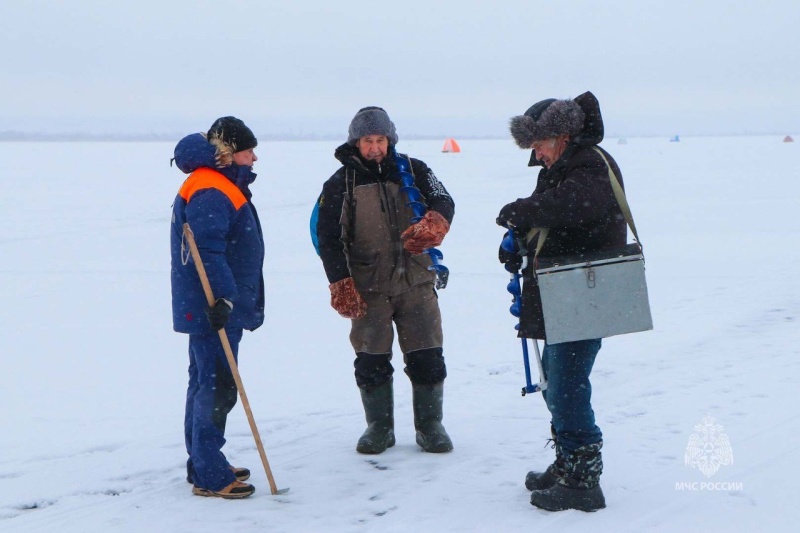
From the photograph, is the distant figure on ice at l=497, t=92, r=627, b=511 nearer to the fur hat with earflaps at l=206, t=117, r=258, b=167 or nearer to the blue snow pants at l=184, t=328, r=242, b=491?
the fur hat with earflaps at l=206, t=117, r=258, b=167

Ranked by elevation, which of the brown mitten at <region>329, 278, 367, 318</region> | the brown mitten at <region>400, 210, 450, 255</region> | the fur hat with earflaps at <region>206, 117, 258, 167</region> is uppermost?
the fur hat with earflaps at <region>206, 117, 258, 167</region>

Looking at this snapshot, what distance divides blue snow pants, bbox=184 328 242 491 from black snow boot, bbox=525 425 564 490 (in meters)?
1.34

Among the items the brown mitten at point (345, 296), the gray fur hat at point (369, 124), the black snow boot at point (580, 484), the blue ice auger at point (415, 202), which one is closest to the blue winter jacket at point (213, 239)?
the brown mitten at point (345, 296)

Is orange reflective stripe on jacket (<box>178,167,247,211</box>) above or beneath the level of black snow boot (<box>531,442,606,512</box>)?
above

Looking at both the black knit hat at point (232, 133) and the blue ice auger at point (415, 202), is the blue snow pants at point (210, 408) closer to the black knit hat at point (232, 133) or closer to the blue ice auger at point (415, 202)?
the black knit hat at point (232, 133)

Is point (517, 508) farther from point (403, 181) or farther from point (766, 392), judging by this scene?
point (766, 392)

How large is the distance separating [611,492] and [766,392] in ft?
6.00

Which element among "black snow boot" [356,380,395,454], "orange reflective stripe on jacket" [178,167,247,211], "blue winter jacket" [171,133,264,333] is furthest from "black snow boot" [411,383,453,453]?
"orange reflective stripe on jacket" [178,167,247,211]

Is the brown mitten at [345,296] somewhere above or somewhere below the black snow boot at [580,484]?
above

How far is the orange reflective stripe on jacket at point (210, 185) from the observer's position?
3.68 meters

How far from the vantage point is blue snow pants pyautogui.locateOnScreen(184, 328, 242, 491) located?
3732 millimetres

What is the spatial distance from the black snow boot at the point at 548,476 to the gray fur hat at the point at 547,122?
128cm

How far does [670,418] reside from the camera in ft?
15.3

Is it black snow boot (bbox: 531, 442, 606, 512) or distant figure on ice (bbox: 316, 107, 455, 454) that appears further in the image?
distant figure on ice (bbox: 316, 107, 455, 454)
